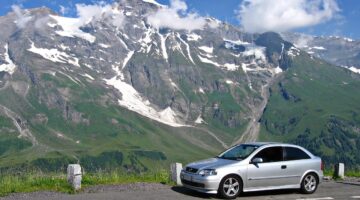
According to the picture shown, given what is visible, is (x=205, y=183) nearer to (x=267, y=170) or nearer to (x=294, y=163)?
(x=267, y=170)

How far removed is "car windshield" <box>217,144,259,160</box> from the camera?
2202cm

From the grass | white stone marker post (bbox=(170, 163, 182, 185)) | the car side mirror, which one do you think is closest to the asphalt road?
white stone marker post (bbox=(170, 163, 182, 185))

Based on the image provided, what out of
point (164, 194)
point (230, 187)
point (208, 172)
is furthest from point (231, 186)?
point (164, 194)

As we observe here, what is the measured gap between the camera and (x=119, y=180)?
25.6 m

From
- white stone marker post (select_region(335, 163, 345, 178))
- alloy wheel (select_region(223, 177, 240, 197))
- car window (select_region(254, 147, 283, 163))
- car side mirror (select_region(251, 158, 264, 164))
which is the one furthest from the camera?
white stone marker post (select_region(335, 163, 345, 178))

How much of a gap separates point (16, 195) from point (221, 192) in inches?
355

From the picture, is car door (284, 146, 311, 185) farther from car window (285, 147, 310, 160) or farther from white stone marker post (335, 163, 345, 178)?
white stone marker post (335, 163, 345, 178)

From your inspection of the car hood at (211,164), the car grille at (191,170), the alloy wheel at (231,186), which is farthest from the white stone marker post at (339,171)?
the car grille at (191,170)

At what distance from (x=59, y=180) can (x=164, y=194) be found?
18.5 feet

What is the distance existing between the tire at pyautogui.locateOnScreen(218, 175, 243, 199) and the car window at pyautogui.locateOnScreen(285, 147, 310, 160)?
3081mm

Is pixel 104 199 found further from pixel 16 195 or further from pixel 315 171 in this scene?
pixel 315 171

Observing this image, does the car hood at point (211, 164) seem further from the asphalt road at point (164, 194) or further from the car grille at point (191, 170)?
the asphalt road at point (164, 194)

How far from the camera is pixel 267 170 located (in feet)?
71.0

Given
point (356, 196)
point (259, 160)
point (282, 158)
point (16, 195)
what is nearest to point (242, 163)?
point (259, 160)
